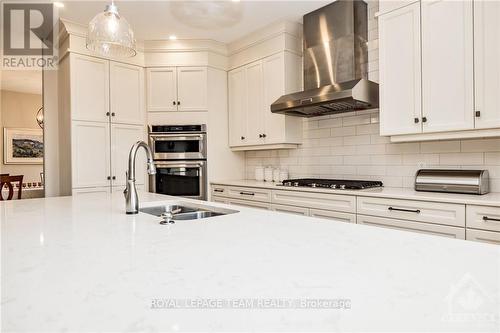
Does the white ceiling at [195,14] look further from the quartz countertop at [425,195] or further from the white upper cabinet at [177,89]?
the quartz countertop at [425,195]

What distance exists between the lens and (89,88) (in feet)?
11.7

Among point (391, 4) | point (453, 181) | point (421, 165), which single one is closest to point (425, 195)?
point (453, 181)

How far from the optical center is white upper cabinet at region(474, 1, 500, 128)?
6.79 ft

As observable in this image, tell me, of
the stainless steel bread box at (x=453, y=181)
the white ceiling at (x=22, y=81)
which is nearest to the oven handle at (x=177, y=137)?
the white ceiling at (x=22, y=81)

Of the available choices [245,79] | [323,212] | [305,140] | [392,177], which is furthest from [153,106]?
[392,177]

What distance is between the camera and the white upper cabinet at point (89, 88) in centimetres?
349

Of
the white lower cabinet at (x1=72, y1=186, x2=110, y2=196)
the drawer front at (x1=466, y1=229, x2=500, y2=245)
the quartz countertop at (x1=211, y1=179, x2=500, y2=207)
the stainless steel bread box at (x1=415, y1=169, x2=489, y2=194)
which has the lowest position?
the drawer front at (x1=466, y1=229, x2=500, y2=245)

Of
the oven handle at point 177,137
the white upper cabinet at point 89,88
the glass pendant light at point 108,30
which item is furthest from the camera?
the oven handle at point 177,137

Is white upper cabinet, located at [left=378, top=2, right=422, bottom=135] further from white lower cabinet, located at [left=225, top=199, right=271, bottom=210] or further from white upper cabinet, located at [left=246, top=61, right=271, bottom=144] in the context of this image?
white upper cabinet, located at [left=246, top=61, right=271, bottom=144]

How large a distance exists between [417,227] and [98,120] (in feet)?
10.8

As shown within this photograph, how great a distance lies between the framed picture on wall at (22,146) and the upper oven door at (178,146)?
381 cm

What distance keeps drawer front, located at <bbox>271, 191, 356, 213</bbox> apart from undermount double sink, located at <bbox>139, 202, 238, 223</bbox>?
1.20m

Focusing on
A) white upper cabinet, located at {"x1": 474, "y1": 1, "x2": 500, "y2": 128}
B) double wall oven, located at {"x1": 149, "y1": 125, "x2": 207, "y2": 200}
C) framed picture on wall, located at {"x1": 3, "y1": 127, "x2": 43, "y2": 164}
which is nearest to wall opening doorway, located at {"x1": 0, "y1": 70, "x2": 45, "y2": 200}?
framed picture on wall, located at {"x1": 3, "y1": 127, "x2": 43, "y2": 164}

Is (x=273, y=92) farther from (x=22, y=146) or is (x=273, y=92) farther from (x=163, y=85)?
(x=22, y=146)
